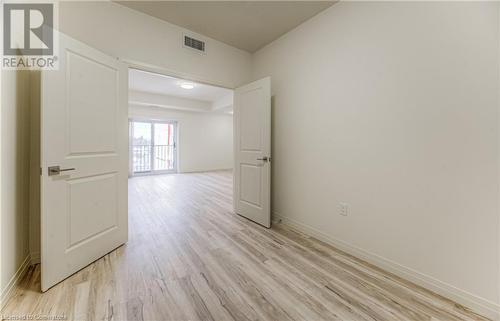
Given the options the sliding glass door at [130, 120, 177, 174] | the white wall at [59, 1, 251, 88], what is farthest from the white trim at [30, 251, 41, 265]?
the sliding glass door at [130, 120, 177, 174]

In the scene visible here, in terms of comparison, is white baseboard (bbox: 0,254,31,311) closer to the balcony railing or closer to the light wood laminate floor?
the light wood laminate floor

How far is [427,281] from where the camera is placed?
1.61 m

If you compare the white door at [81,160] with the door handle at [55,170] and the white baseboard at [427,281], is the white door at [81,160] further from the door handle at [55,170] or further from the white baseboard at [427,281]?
the white baseboard at [427,281]

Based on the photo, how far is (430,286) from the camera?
1.60 meters

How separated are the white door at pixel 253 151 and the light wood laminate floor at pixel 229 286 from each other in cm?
53

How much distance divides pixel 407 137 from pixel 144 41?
292cm

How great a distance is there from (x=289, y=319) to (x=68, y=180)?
78.9 inches

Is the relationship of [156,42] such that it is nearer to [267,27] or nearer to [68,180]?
Answer: [267,27]

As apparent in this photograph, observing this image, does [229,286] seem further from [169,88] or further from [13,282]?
[169,88]

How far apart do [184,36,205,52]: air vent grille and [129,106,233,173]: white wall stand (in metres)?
4.82

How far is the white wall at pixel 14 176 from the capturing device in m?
1.42

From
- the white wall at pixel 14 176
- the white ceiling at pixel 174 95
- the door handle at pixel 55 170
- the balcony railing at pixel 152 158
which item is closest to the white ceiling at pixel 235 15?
the white wall at pixel 14 176

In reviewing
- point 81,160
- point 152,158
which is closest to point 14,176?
point 81,160

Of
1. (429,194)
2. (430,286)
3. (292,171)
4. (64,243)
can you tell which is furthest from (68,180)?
(430,286)
